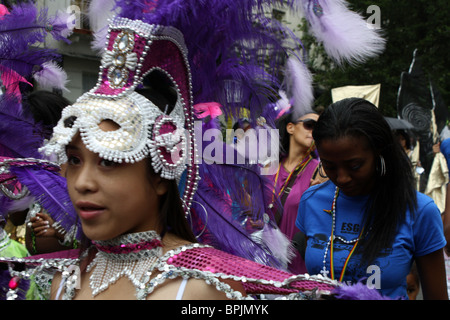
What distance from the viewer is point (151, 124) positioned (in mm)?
1729

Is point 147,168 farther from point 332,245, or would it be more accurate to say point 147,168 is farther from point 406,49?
point 406,49

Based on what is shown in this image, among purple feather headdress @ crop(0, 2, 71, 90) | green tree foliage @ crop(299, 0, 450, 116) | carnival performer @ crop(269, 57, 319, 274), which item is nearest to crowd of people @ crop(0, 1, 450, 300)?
purple feather headdress @ crop(0, 2, 71, 90)

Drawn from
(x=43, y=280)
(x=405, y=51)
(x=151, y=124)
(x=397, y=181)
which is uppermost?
(x=405, y=51)

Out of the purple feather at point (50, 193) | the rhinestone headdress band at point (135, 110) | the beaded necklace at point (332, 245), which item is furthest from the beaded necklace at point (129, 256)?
the beaded necklace at point (332, 245)

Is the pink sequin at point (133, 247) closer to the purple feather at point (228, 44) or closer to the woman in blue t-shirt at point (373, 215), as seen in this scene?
the purple feather at point (228, 44)

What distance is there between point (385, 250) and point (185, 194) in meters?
0.92

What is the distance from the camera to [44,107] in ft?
9.87

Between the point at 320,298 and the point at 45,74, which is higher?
the point at 45,74

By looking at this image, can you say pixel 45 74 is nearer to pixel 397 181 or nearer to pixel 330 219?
pixel 330 219

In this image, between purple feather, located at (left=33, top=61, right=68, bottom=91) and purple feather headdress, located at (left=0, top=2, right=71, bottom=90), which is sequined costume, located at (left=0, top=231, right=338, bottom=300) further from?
purple feather, located at (left=33, top=61, right=68, bottom=91)

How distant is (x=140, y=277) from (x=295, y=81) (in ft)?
3.70

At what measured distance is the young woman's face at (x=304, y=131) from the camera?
15.2 feet

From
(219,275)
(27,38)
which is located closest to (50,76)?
(27,38)
